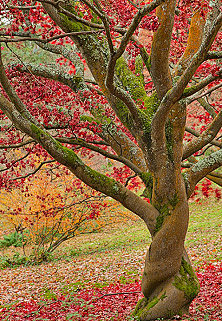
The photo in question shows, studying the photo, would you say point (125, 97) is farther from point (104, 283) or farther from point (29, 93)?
point (104, 283)

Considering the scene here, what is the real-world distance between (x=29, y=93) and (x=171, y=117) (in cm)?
242

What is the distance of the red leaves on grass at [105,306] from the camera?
4252 millimetres

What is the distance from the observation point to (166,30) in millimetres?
3779

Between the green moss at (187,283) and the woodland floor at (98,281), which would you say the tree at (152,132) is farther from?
the woodland floor at (98,281)

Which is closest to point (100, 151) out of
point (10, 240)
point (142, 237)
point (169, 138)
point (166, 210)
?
point (169, 138)

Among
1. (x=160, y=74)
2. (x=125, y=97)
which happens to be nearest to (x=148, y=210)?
(x=125, y=97)

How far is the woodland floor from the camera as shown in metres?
4.64

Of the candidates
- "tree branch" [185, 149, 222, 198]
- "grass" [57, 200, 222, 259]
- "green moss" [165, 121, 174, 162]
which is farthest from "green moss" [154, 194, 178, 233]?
"grass" [57, 200, 222, 259]

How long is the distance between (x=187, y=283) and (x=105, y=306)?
5.11ft

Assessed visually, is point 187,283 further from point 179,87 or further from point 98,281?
point 98,281

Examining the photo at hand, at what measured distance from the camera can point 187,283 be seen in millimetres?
3947

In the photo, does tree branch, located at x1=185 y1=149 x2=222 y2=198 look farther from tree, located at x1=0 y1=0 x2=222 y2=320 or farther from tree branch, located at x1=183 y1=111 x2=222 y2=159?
tree branch, located at x1=183 y1=111 x2=222 y2=159

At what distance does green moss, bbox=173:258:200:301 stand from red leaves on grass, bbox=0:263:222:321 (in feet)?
0.95

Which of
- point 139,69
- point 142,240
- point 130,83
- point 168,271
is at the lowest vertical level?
point 168,271
